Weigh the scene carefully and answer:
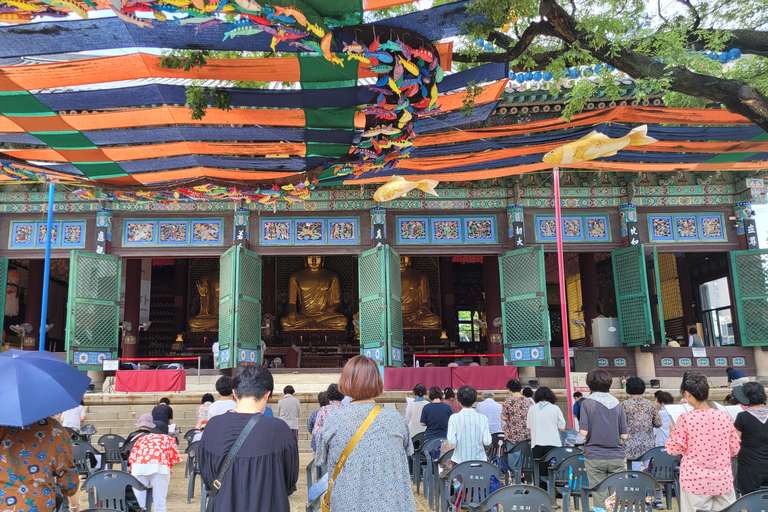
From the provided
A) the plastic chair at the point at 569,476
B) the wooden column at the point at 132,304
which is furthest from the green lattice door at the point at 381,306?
the plastic chair at the point at 569,476

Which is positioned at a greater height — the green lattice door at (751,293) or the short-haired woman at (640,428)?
the green lattice door at (751,293)

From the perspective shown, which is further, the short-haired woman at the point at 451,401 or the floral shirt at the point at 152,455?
the short-haired woman at the point at 451,401

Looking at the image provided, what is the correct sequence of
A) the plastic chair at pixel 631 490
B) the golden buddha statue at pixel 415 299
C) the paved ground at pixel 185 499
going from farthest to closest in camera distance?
the golden buddha statue at pixel 415 299 → the paved ground at pixel 185 499 → the plastic chair at pixel 631 490

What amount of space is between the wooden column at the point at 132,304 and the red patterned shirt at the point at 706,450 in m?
11.9

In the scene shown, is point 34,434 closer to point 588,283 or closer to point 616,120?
point 616,120

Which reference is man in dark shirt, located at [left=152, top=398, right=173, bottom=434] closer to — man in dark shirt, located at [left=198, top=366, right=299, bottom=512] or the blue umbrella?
the blue umbrella

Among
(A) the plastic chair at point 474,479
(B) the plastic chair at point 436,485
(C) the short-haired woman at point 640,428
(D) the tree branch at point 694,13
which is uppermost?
(D) the tree branch at point 694,13

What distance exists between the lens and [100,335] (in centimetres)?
1116

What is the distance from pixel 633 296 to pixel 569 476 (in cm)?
704

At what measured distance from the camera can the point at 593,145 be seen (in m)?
7.88

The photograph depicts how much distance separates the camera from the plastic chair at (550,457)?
17.5 feet

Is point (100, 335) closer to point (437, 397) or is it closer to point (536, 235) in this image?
point (437, 397)

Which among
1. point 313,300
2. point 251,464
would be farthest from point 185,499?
point 313,300

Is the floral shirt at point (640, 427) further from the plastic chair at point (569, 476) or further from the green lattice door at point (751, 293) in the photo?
the green lattice door at point (751, 293)
